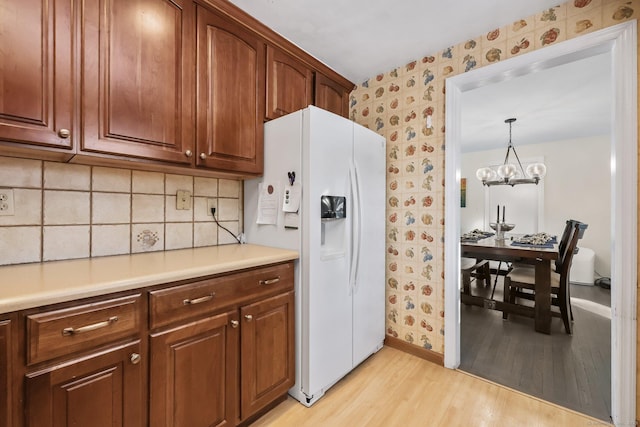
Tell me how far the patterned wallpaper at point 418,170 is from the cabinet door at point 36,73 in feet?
6.66

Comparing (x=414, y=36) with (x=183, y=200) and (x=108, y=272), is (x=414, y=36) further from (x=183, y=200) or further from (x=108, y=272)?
(x=108, y=272)

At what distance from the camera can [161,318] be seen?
108 cm

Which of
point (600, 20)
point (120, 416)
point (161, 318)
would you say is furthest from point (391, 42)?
point (120, 416)

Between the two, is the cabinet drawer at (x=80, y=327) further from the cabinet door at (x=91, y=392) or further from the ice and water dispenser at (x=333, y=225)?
the ice and water dispenser at (x=333, y=225)

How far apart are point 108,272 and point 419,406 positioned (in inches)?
69.4

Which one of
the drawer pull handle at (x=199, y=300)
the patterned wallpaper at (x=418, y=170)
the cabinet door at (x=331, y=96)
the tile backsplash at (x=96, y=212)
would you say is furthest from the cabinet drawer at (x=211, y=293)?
the cabinet door at (x=331, y=96)

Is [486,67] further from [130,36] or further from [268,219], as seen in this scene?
[130,36]

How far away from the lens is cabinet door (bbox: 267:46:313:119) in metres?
1.84

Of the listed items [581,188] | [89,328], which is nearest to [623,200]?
[89,328]

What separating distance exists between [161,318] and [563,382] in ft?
8.03

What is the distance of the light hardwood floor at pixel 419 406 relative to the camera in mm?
1516

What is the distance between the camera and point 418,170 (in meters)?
2.20

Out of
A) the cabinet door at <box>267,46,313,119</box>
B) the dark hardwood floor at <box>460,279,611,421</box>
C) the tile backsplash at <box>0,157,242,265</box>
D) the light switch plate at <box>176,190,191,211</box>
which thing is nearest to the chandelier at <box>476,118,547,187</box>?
the dark hardwood floor at <box>460,279,611,421</box>

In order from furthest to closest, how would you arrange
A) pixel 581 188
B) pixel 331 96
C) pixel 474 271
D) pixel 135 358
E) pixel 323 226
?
pixel 581 188 < pixel 474 271 < pixel 331 96 < pixel 323 226 < pixel 135 358
